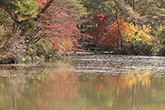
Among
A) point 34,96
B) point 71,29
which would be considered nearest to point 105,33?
point 71,29

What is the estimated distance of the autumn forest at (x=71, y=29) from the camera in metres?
17.2

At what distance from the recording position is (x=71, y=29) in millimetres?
24359

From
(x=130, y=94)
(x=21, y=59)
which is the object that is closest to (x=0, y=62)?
(x=21, y=59)

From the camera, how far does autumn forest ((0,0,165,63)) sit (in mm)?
17188

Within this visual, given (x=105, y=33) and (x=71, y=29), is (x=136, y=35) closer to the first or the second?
(x=105, y=33)

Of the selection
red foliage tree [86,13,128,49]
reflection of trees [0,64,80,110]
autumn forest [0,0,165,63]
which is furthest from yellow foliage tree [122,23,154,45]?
reflection of trees [0,64,80,110]

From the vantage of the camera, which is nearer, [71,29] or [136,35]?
[71,29]

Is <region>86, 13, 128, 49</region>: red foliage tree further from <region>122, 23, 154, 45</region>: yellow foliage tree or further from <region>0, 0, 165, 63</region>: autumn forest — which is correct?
<region>122, 23, 154, 45</region>: yellow foliage tree

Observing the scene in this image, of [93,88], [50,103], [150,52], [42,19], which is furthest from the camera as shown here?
[150,52]

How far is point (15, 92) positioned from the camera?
8164 mm

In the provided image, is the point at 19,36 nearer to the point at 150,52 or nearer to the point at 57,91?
the point at 57,91

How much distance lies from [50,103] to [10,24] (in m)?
12.8

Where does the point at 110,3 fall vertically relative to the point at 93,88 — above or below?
above

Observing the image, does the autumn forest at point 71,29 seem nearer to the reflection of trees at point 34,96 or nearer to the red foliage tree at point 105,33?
the red foliage tree at point 105,33
